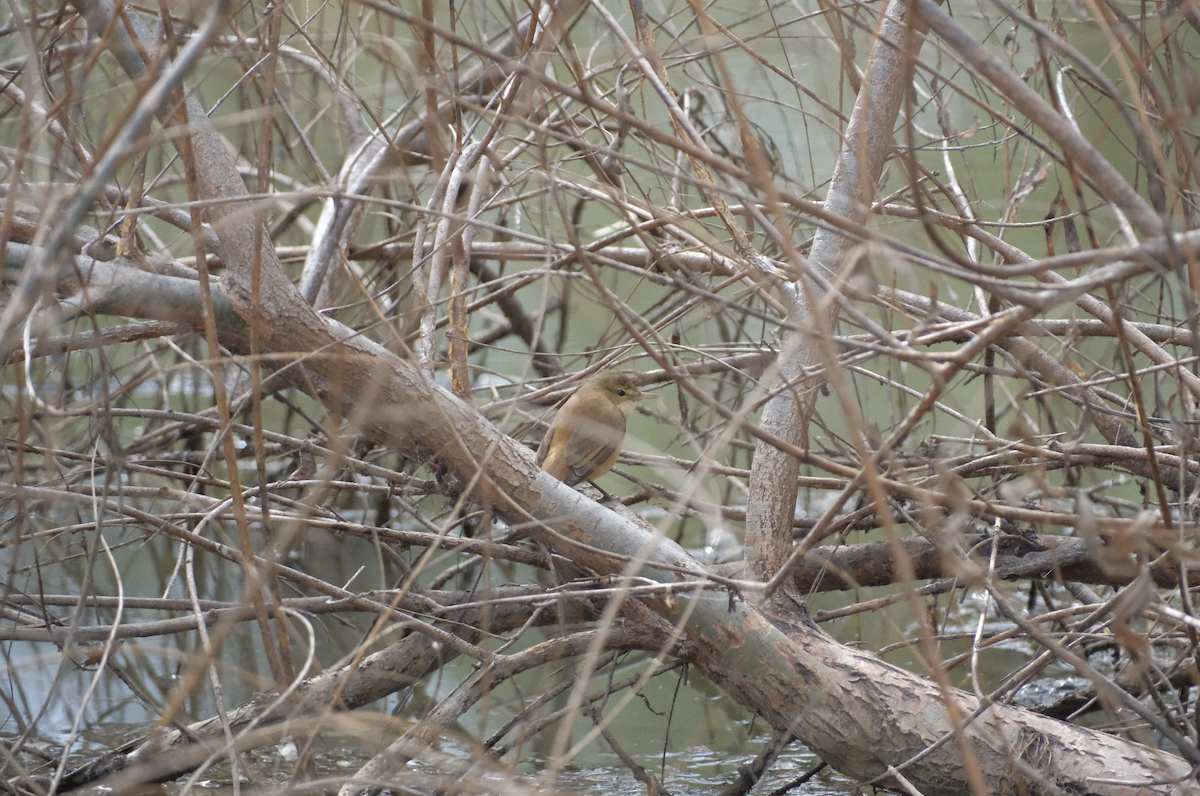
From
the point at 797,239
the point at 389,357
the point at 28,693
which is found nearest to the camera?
the point at 389,357

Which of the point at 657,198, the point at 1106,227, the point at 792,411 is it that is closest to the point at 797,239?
the point at 657,198

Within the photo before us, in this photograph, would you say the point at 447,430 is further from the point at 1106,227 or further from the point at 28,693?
the point at 1106,227

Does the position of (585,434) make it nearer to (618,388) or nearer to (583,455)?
(583,455)

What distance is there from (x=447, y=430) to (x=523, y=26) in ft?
6.59

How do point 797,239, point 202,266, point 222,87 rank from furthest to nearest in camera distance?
point 222,87
point 797,239
point 202,266

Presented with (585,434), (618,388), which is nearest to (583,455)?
(585,434)

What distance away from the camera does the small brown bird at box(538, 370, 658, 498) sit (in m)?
3.29

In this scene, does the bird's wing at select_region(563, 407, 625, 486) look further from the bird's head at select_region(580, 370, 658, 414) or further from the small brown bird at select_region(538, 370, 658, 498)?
the bird's head at select_region(580, 370, 658, 414)

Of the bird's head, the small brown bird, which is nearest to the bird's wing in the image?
the small brown bird

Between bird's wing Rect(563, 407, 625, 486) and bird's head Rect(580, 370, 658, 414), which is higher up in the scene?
bird's head Rect(580, 370, 658, 414)

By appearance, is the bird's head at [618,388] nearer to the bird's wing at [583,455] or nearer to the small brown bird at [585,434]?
the small brown bird at [585,434]

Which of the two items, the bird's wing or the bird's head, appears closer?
the bird's wing

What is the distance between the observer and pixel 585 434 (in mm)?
3277

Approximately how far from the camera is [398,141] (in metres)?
3.64
